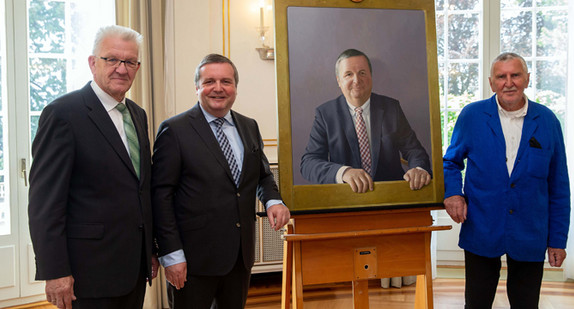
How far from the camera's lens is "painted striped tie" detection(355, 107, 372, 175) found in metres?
2.12

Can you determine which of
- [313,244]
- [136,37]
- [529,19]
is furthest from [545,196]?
[529,19]

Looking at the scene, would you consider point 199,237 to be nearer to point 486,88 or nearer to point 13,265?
point 13,265

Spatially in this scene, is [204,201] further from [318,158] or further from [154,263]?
[318,158]

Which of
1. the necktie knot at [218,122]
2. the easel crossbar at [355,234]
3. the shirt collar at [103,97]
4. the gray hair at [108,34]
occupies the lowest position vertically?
the easel crossbar at [355,234]

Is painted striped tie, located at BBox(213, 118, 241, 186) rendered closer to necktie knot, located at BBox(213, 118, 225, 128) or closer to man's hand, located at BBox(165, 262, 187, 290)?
necktie knot, located at BBox(213, 118, 225, 128)

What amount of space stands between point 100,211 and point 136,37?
2.07 ft

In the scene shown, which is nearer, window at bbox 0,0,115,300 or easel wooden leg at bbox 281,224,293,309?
easel wooden leg at bbox 281,224,293,309

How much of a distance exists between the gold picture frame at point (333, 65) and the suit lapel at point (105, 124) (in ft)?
2.37

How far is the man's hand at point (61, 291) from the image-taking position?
1417 mm

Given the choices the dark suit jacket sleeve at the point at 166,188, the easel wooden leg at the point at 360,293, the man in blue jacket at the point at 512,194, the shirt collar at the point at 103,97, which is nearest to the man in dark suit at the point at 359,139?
→ the man in blue jacket at the point at 512,194

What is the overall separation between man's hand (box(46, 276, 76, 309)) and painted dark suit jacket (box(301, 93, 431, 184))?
40.8 inches

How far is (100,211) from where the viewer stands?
150 cm

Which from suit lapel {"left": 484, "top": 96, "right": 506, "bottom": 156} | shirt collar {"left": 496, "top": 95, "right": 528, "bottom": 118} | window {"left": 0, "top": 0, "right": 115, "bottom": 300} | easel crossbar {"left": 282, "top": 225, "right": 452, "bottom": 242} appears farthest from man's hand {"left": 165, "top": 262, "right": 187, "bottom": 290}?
window {"left": 0, "top": 0, "right": 115, "bottom": 300}

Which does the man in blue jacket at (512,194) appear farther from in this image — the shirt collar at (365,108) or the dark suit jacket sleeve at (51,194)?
the dark suit jacket sleeve at (51,194)
